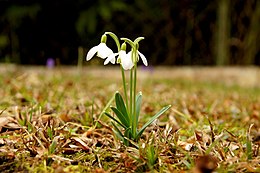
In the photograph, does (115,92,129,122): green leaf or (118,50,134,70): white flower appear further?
(115,92,129,122): green leaf

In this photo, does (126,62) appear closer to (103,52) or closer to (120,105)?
(103,52)

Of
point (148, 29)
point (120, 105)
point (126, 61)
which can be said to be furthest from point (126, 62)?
point (148, 29)

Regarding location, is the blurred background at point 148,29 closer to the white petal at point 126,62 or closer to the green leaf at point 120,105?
the green leaf at point 120,105

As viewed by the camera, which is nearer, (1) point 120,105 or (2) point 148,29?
(1) point 120,105

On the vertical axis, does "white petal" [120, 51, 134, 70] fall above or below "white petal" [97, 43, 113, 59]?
below

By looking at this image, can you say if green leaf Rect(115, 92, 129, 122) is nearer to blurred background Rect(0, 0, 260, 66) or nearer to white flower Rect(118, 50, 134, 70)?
white flower Rect(118, 50, 134, 70)

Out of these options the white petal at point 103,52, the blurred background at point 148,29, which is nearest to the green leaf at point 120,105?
the white petal at point 103,52

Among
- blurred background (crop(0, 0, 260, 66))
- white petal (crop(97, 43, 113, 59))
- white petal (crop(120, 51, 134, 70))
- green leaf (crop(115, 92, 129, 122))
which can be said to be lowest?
green leaf (crop(115, 92, 129, 122))

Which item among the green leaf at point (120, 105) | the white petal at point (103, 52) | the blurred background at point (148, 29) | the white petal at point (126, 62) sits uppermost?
the blurred background at point (148, 29)

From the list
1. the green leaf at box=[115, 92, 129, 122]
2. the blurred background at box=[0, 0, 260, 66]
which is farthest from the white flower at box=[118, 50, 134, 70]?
the blurred background at box=[0, 0, 260, 66]
